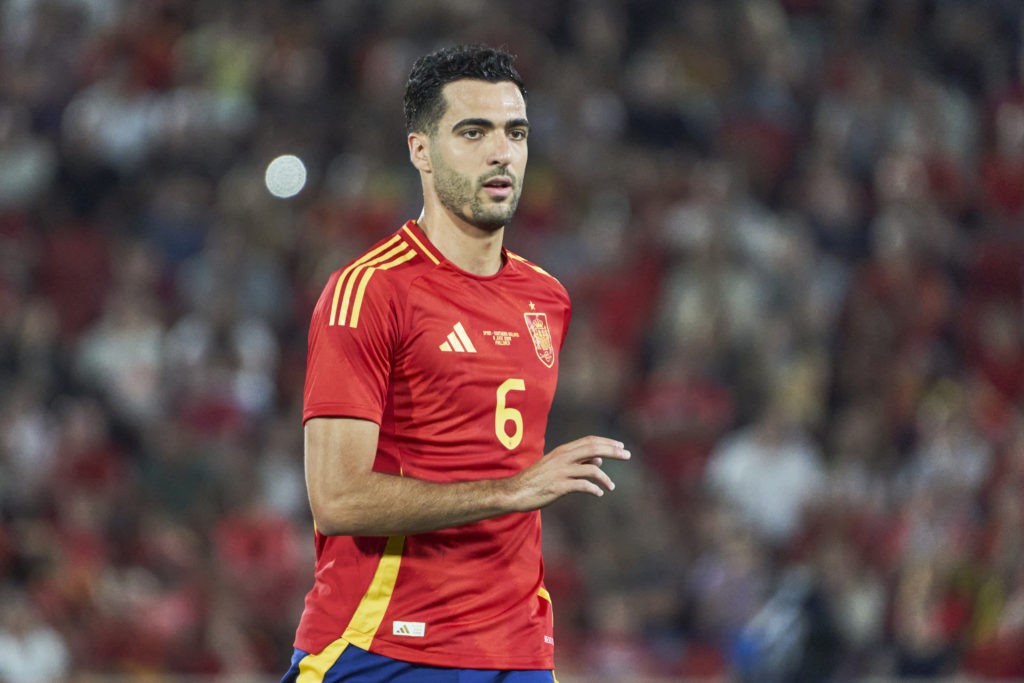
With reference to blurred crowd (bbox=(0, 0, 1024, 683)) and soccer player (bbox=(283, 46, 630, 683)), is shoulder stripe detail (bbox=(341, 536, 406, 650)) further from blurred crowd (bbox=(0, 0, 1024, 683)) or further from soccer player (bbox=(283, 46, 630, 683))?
blurred crowd (bbox=(0, 0, 1024, 683))

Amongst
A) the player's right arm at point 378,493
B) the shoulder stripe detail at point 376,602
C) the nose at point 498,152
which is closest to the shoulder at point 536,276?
the nose at point 498,152

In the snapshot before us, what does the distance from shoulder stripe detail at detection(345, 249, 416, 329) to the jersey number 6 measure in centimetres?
40

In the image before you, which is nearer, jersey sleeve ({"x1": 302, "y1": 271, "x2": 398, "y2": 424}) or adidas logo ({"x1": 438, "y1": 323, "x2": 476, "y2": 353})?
jersey sleeve ({"x1": 302, "y1": 271, "x2": 398, "y2": 424})

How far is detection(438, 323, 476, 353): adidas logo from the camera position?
3.79 meters

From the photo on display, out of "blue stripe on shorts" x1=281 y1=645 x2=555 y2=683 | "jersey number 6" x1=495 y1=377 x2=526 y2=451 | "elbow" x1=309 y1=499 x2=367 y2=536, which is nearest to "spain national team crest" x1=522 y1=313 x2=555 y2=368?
"jersey number 6" x1=495 y1=377 x2=526 y2=451

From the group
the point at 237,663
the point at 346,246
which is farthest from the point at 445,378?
the point at 346,246

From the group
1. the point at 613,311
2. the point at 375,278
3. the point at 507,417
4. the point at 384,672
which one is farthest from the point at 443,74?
the point at 613,311

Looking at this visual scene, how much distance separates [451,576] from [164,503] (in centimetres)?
562

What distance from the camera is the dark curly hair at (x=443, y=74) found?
3.96 m

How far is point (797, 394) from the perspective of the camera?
31.8ft

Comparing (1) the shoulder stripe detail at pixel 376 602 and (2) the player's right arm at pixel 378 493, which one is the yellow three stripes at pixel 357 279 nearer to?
(2) the player's right arm at pixel 378 493

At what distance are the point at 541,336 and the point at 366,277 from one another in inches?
21.1

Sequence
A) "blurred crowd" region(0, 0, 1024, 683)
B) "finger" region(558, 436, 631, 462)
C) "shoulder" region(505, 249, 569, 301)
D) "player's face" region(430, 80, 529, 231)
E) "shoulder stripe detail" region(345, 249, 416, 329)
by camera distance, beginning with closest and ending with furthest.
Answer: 1. "finger" region(558, 436, 631, 462)
2. "shoulder stripe detail" region(345, 249, 416, 329)
3. "player's face" region(430, 80, 529, 231)
4. "shoulder" region(505, 249, 569, 301)
5. "blurred crowd" region(0, 0, 1024, 683)

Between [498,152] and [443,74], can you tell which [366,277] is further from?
[443,74]
